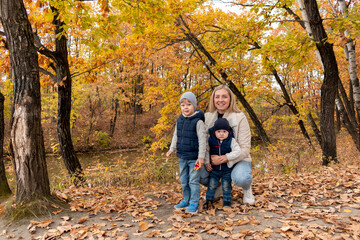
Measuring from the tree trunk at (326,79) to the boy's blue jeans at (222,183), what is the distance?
430 centimetres

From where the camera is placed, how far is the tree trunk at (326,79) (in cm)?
558

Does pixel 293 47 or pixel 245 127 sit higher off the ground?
pixel 293 47

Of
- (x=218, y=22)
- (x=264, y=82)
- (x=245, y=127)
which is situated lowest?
(x=245, y=127)

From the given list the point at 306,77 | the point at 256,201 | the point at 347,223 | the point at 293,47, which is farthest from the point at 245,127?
the point at 306,77

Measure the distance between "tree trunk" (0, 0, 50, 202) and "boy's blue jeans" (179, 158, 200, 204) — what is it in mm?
2317

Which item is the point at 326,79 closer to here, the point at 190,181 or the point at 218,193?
the point at 218,193

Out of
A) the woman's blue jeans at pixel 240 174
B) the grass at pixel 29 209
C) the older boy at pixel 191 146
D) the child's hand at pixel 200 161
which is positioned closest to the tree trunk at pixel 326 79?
the woman's blue jeans at pixel 240 174

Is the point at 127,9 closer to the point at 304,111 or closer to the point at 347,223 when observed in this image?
the point at 347,223

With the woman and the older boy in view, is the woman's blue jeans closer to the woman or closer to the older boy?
the woman

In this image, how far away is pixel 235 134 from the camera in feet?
11.2

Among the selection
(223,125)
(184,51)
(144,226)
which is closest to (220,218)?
(144,226)

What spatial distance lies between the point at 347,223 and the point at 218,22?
7.23 metres

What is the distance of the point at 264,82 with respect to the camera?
9188 mm

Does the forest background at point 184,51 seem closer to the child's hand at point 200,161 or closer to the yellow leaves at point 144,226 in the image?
the yellow leaves at point 144,226
